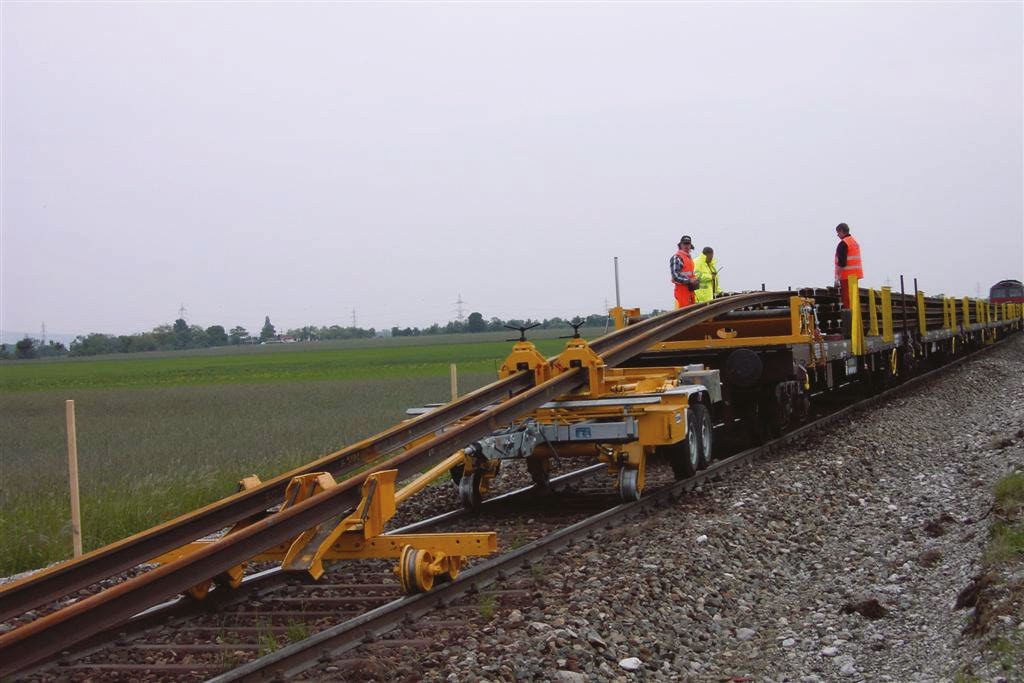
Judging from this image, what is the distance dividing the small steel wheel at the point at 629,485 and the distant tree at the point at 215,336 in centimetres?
14275

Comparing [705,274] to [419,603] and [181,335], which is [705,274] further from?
[181,335]

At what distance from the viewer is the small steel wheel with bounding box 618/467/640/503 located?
9094 millimetres

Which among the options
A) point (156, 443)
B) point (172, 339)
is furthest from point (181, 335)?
point (156, 443)

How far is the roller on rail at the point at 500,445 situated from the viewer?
5297mm

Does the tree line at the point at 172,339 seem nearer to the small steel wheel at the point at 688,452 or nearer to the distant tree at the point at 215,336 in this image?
the distant tree at the point at 215,336

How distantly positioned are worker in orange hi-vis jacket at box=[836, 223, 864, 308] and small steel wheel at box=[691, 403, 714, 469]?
680 centimetres

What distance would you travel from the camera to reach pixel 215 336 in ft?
479

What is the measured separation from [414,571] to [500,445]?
9.24 ft

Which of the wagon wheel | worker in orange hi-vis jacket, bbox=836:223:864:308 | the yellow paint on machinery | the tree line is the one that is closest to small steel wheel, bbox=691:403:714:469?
the wagon wheel

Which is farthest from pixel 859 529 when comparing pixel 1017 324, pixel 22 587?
pixel 1017 324

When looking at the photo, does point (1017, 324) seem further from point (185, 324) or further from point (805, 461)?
point (185, 324)

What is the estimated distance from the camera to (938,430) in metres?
14.7

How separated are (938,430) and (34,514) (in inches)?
461

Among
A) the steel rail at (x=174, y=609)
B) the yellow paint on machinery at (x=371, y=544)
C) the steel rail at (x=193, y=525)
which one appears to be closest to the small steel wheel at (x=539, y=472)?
the steel rail at (x=193, y=525)
